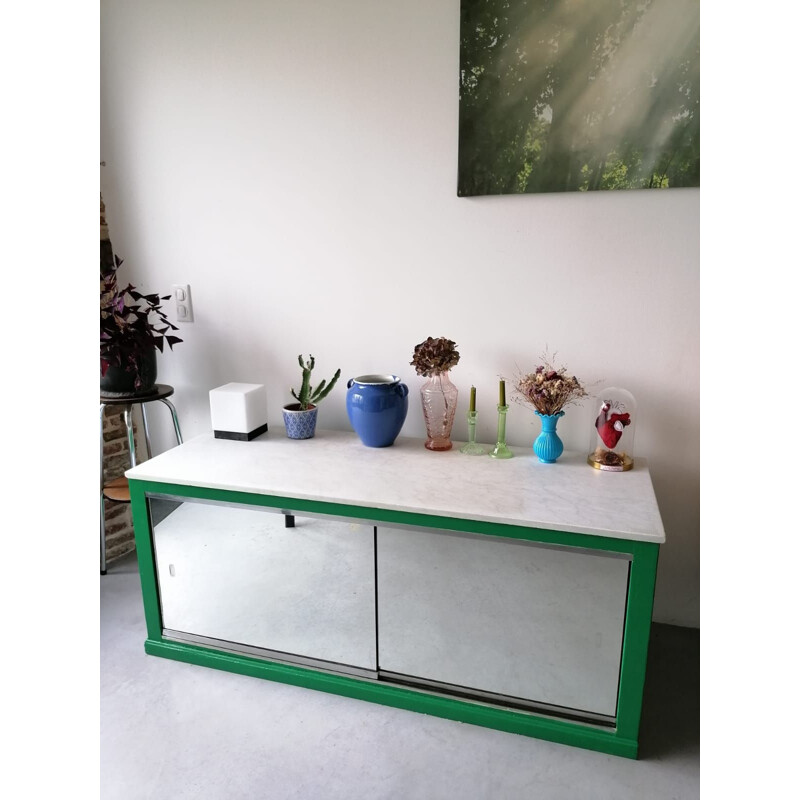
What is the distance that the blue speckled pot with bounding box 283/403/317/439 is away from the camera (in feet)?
6.81

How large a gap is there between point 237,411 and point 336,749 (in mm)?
1079

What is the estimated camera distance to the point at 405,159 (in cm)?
197

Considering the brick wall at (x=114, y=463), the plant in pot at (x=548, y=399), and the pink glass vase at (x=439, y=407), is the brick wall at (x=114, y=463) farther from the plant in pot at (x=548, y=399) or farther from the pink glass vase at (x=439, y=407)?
the plant in pot at (x=548, y=399)

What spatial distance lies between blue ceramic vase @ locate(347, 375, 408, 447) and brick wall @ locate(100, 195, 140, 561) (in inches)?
43.0

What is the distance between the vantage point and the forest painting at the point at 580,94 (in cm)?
167

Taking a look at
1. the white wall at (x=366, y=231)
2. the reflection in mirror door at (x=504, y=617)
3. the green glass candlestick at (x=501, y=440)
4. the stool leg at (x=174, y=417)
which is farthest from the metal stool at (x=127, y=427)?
the green glass candlestick at (x=501, y=440)

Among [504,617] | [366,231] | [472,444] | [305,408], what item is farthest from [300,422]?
[504,617]

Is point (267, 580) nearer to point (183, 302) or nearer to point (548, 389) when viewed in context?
point (548, 389)

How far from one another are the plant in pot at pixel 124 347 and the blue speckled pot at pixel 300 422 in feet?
1.72

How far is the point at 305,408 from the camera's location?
6.98 ft

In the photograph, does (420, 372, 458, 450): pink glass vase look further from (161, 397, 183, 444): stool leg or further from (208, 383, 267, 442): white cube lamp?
(161, 397, 183, 444): stool leg
